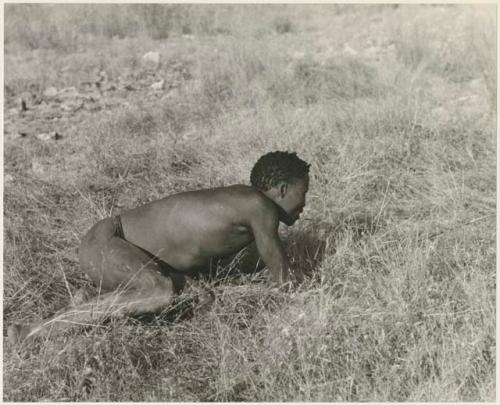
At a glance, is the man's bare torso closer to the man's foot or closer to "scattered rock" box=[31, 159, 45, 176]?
the man's foot

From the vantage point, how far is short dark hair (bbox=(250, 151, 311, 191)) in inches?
107

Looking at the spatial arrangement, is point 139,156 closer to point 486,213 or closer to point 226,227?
point 226,227

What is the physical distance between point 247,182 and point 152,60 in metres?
3.32

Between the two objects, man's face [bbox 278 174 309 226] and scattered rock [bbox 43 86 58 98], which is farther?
scattered rock [bbox 43 86 58 98]

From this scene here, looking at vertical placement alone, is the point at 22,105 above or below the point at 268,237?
below

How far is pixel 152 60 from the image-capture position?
668cm

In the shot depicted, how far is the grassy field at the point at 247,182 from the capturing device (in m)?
2.19

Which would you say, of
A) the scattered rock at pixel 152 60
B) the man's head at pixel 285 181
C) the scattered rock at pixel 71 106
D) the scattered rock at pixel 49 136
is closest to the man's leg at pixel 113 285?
the man's head at pixel 285 181

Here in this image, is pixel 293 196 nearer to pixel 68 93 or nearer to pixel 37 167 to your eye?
pixel 37 167

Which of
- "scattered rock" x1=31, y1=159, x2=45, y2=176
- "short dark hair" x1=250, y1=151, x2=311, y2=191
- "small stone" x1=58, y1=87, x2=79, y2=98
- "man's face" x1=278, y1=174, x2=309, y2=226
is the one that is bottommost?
"scattered rock" x1=31, y1=159, x2=45, y2=176

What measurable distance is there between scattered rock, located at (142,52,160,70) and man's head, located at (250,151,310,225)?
4.13 metres

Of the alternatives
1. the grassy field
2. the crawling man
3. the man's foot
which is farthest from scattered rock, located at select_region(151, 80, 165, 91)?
the man's foot

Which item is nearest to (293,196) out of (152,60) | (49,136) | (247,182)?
(247,182)

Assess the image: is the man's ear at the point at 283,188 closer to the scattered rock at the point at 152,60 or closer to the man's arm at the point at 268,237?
the man's arm at the point at 268,237
